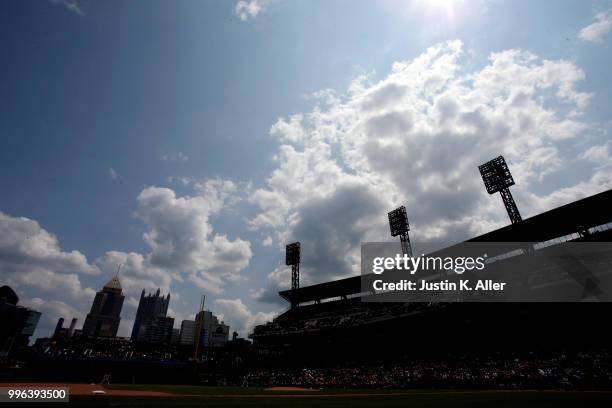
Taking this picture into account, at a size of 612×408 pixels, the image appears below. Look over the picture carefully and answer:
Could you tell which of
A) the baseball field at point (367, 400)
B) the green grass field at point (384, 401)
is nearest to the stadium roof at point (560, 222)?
the baseball field at point (367, 400)

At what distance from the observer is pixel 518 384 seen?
2764 centimetres

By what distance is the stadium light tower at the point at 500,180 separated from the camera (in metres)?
45.8

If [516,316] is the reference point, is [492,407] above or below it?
below

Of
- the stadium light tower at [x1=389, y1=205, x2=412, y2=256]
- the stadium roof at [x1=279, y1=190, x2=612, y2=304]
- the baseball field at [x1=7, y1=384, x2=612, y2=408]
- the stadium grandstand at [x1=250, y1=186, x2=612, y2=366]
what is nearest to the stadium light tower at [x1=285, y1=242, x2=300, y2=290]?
the stadium grandstand at [x1=250, y1=186, x2=612, y2=366]

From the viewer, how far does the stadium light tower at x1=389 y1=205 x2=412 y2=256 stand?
57.6 meters

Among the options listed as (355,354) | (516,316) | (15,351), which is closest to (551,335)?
(516,316)

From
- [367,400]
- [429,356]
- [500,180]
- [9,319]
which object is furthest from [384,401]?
[9,319]

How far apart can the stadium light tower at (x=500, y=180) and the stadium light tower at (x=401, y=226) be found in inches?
582

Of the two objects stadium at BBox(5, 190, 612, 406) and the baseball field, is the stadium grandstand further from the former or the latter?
the baseball field

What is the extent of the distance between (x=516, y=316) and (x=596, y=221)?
15.3 meters

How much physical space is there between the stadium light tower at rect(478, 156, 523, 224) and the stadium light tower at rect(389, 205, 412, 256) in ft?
48.5

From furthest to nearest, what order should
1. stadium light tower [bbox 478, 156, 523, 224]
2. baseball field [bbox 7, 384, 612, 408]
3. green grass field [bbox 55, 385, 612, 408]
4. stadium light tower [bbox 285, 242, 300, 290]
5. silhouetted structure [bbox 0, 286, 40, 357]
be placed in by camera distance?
silhouetted structure [bbox 0, 286, 40, 357], stadium light tower [bbox 285, 242, 300, 290], stadium light tower [bbox 478, 156, 523, 224], baseball field [bbox 7, 384, 612, 408], green grass field [bbox 55, 385, 612, 408]

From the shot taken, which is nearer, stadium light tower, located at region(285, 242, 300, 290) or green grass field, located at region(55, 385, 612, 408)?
green grass field, located at region(55, 385, 612, 408)

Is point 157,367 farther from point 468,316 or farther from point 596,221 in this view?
point 596,221
